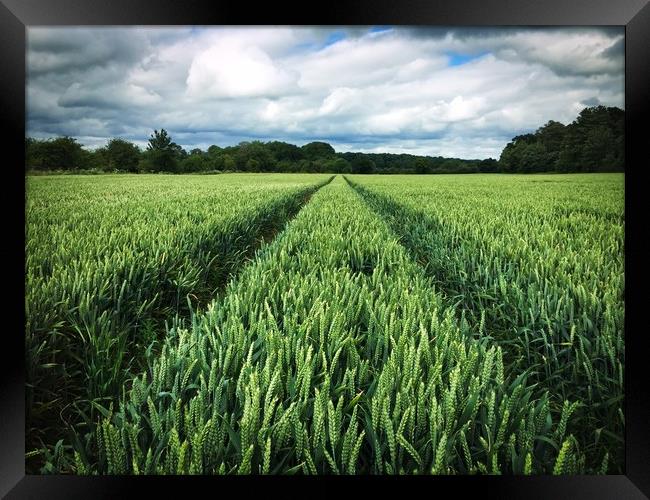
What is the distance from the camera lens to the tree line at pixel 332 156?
1.81 meters

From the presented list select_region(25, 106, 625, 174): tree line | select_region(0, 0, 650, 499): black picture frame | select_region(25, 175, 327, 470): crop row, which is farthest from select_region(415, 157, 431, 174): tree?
select_region(25, 175, 327, 470): crop row

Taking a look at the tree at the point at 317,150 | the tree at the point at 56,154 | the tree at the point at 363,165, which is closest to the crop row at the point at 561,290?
the tree at the point at 363,165

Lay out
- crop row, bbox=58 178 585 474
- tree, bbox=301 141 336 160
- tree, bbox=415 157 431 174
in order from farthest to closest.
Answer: tree, bbox=415 157 431 174 → tree, bbox=301 141 336 160 → crop row, bbox=58 178 585 474

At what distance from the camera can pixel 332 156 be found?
2.49 metres

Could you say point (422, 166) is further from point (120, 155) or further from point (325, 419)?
point (325, 419)

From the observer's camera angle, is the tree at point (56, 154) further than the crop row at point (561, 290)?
Yes

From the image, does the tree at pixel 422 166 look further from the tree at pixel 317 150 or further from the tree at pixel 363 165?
the tree at pixel 317 150

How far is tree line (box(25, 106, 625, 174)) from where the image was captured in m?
1.81

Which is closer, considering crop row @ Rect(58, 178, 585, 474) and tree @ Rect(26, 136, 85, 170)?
crop row @ Rect(58, 178, 585, 474)

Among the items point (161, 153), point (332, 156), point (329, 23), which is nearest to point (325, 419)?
point (329, 23)

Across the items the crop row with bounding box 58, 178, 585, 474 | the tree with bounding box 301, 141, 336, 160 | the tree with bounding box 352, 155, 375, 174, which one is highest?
the tree with bounding box 301, 141, 336, 160

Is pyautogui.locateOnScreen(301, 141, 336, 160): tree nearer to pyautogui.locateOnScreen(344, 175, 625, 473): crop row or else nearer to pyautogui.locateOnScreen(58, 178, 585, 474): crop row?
pyautogui.locateOnScreen(344, 175, 625, 473): crop row
